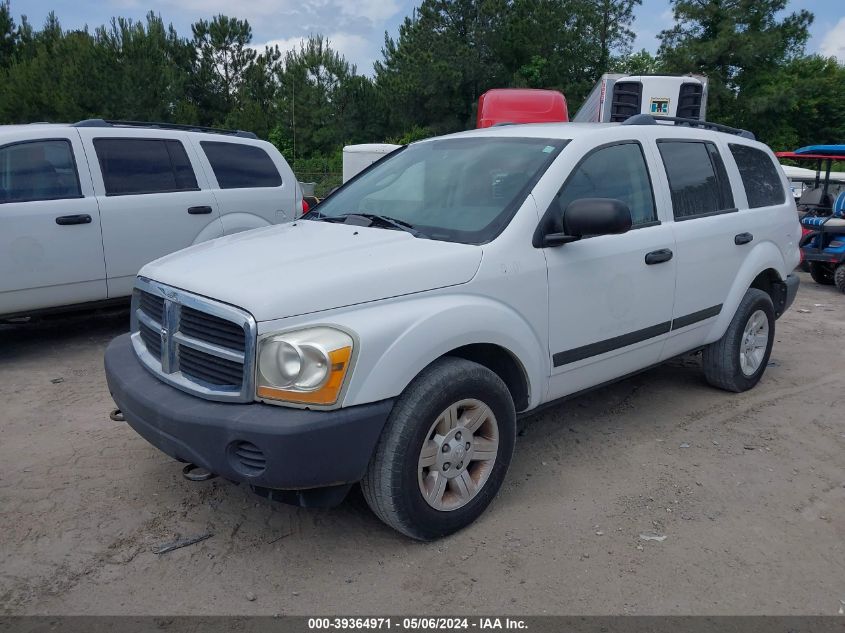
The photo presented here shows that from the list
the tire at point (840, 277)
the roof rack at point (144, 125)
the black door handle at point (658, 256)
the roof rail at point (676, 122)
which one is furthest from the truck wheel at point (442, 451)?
the tire at point (840, 277)

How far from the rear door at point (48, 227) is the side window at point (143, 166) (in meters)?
0.21

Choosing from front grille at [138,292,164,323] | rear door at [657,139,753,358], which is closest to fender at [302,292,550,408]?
front grille at [138,292,164,323]

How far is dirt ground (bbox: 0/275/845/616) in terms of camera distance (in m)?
2.81

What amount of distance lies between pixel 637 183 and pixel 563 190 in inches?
29.8

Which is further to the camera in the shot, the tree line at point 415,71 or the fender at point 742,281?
the tree line at point 415,71

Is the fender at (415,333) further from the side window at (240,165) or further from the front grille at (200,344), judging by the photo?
the side window at (240,165)

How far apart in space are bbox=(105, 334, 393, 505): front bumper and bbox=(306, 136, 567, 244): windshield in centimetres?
109

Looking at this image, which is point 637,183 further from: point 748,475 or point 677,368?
point 677,368

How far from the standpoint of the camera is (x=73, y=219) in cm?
573

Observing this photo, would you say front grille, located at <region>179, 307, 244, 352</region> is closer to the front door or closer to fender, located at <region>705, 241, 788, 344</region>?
the front door

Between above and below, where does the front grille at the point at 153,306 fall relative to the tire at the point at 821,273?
above

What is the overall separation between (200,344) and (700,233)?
3028mm

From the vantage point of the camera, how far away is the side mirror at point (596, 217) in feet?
10.7

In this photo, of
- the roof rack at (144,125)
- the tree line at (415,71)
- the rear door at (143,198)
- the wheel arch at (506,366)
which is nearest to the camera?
the wheel arch at (506,366)
